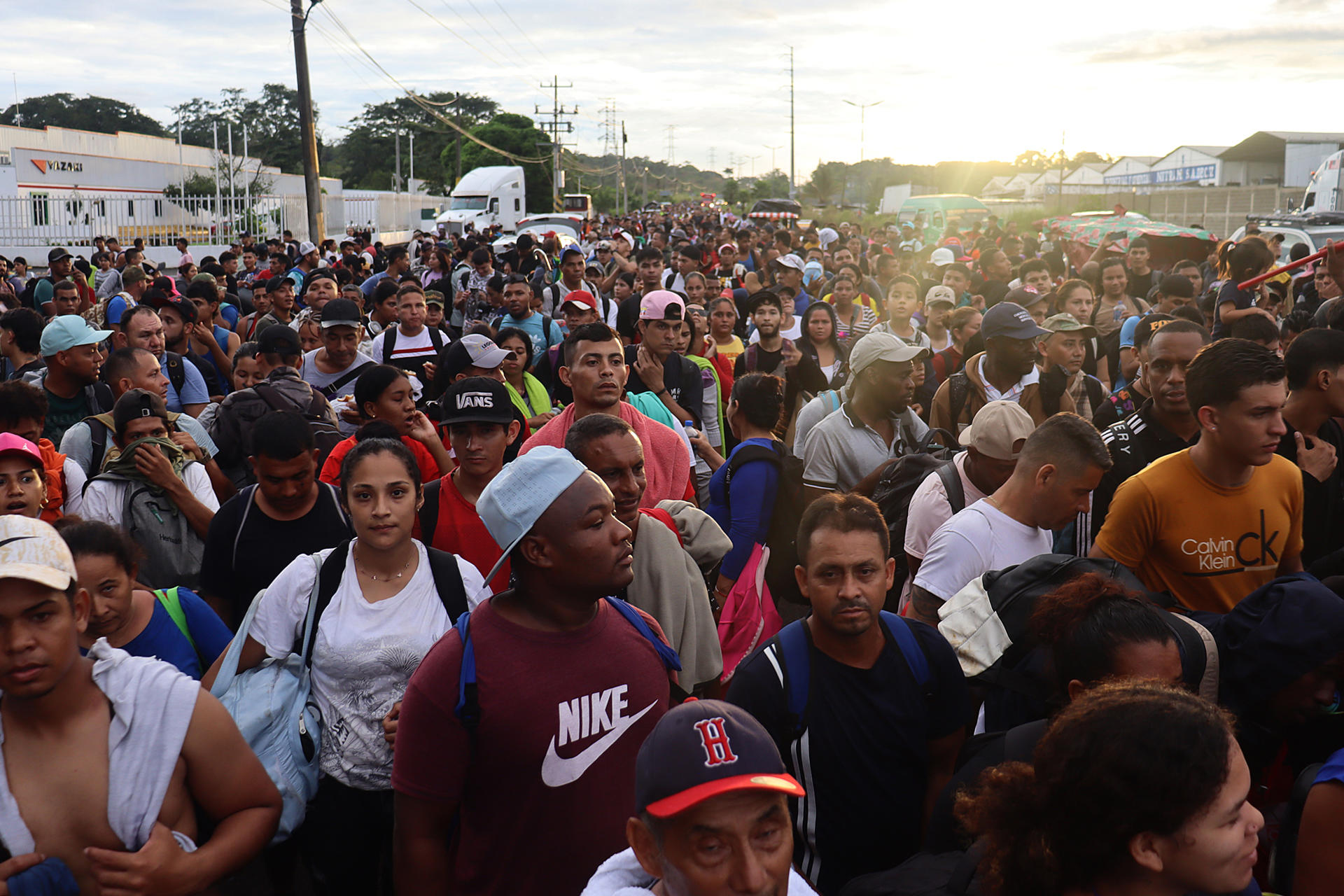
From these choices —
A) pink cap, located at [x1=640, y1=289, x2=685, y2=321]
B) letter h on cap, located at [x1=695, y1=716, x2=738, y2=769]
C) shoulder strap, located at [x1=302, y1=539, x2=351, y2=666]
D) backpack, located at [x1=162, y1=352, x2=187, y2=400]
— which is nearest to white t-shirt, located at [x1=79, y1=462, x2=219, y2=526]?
shoulder strap, located at [x1=302, y1=539, x2=351, y2=666]

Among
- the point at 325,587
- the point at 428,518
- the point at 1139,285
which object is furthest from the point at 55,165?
the point at 325,587

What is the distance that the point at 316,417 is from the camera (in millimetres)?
5496

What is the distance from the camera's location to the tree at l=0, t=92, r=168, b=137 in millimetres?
107500

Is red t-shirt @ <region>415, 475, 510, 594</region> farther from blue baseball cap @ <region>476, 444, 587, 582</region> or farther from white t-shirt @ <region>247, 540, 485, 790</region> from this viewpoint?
blue baseball cap @ <region>476, 444, 587, 582</region>

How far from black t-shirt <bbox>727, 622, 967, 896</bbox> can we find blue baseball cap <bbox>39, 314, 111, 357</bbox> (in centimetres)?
464

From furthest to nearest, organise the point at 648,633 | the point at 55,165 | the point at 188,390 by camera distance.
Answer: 1. the point at 55,165
2. the point at 188,390
3. the point at 648,633

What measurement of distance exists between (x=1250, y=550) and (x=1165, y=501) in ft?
1.24

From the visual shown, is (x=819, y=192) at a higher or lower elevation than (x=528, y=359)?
higher

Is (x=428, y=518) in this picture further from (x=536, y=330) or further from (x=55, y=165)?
(x=55, y=165)

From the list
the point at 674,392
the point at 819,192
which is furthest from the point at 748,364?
the point at 819,192

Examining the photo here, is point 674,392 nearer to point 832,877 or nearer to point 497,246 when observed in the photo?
point 832,877

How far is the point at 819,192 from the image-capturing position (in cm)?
10588

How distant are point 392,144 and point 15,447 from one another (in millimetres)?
111569

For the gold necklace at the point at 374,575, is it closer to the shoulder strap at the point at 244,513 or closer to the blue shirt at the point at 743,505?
the shoulder strap at the point at 244,513
